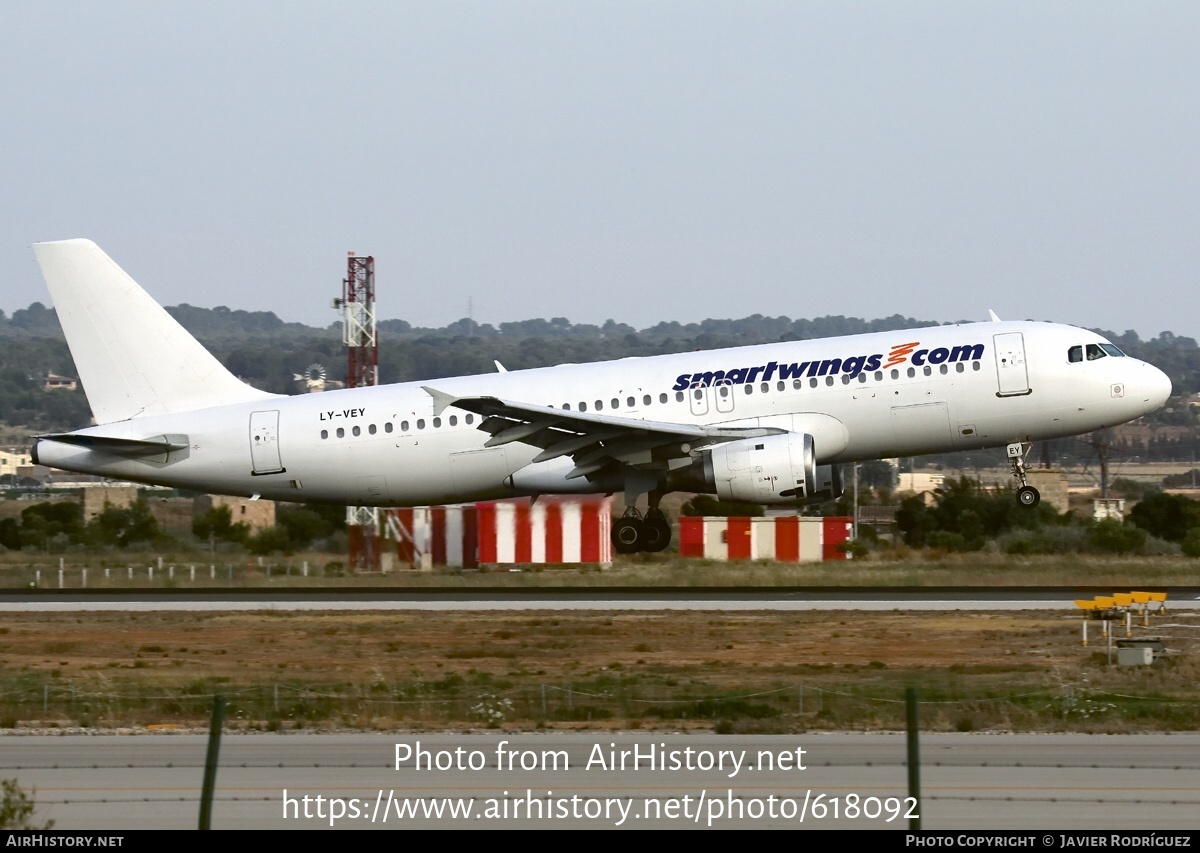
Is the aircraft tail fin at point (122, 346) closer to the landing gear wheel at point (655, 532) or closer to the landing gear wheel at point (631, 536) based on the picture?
the landing gear wheel at point (631, 536)

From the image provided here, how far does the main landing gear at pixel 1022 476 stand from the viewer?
32188mm

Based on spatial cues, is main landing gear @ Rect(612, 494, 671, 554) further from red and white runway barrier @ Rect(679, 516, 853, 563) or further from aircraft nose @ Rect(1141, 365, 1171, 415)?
red and white runway barrier @ Rect(679, 516, 853, 563)

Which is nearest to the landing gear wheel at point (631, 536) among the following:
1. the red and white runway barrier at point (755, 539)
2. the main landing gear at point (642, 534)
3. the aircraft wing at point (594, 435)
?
the main landing gear at point (642, 534)

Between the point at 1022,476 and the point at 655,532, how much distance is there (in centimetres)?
718

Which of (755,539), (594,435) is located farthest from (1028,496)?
(755,539)

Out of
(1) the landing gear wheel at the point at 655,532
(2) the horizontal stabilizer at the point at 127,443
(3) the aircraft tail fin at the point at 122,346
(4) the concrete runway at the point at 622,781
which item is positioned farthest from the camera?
(3) the aircraft tail fin at the point at 122,346

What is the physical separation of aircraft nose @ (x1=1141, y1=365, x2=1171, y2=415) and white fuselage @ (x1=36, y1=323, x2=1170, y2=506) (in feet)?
0.14

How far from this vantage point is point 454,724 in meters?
19.0

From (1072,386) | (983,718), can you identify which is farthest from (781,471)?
(983,718)

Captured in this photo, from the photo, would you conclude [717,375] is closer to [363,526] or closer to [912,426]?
[912,426]

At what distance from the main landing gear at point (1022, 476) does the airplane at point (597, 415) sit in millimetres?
46

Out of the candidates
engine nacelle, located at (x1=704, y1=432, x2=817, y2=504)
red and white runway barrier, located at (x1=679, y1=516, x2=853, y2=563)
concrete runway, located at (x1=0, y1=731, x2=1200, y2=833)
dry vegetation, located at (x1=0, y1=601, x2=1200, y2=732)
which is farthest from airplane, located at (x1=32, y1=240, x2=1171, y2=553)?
red and white runway barrier, located at (x1=679, y1=516, x2=853, y2=563)

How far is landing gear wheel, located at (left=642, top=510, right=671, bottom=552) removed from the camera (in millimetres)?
33688
